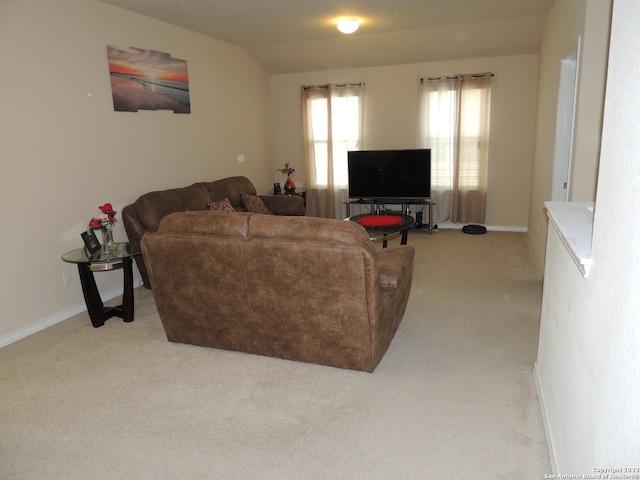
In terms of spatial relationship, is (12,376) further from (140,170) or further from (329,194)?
(329,194)

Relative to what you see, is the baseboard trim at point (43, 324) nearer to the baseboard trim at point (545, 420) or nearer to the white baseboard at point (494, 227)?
the baseboard trim at point (545, 420)

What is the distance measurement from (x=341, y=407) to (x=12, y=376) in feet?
7.19

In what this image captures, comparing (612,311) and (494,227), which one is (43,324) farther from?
(494,227)

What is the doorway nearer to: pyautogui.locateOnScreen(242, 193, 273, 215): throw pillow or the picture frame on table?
pyautogui.locateOnScreen(242, 193, 273, 215): throw pillow

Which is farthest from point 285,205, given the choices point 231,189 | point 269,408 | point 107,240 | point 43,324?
point 269,408

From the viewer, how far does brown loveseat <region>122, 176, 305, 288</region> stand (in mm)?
4465

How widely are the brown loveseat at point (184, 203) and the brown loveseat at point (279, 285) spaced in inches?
55.8

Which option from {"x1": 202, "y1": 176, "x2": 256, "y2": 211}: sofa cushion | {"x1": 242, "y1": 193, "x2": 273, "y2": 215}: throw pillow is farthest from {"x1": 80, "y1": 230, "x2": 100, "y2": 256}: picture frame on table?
{"x1": 242, "y1": 193, "x2": 273, "y2": 215}: throw pillow

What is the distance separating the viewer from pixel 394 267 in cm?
296

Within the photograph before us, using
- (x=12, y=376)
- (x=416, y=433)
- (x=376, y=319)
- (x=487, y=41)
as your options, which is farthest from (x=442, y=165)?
(x=12, y=376)

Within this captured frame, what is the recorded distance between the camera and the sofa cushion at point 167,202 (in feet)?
14.8

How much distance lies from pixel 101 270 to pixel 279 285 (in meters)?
1.69

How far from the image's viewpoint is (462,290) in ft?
14.4

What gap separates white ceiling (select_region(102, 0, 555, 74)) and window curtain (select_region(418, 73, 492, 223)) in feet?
1.51
